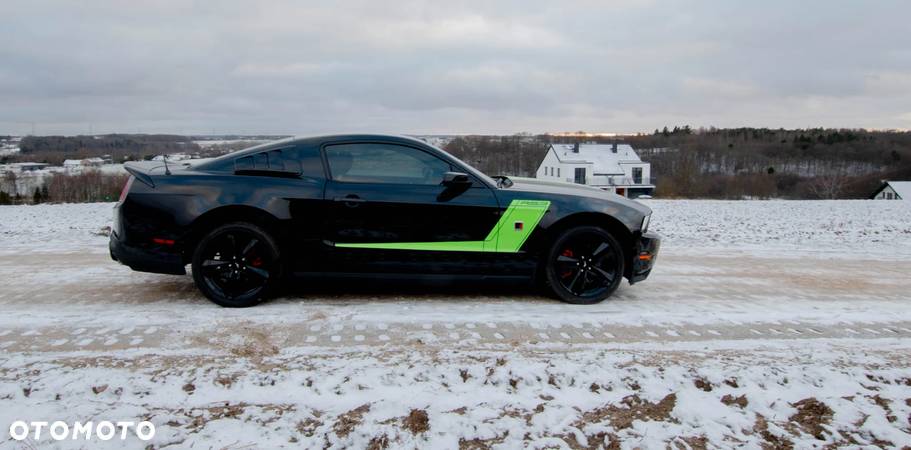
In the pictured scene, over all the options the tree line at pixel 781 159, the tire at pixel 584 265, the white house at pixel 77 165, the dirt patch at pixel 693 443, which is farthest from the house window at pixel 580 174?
the dirt patch at pixel 693 443

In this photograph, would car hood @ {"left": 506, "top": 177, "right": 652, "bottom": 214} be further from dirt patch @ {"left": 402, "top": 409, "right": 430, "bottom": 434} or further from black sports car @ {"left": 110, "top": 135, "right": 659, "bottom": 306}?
dirt patch @ {"left": 402, "top": 409, "right": 430, "bottom": 434}

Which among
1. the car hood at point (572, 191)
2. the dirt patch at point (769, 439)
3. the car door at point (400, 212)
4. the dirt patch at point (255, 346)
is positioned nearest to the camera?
the dirt patch at point (769, 439)

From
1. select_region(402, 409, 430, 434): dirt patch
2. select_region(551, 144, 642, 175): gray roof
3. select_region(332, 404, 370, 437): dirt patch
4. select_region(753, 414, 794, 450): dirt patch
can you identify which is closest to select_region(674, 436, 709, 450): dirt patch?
select_region(753, 414, 794, 450): dirt patch

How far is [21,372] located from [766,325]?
4971mm

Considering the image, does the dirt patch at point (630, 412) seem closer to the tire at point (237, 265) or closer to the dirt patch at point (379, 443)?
the dirt patch at point (379, 443)

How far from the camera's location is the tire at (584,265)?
486 cm

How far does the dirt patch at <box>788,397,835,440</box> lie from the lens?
285 cm

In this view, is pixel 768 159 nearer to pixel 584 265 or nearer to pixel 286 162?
pixel 584 265

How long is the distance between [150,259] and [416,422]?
114 inches

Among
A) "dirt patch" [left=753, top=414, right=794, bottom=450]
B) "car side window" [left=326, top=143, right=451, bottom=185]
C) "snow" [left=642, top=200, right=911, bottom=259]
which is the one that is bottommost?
"dirt patch" [left=753, top=414, right=794, bottom=450]

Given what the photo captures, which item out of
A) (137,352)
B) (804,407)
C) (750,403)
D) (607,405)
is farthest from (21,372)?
(804,407)

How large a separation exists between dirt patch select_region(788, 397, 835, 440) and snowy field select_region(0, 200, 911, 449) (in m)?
0.01

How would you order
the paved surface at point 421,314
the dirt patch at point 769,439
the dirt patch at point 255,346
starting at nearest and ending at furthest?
the dirt patch at point 769,439
the dirt patch at point 255,346
the paved surface at point 421,314

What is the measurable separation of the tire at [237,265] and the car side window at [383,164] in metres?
0.82
